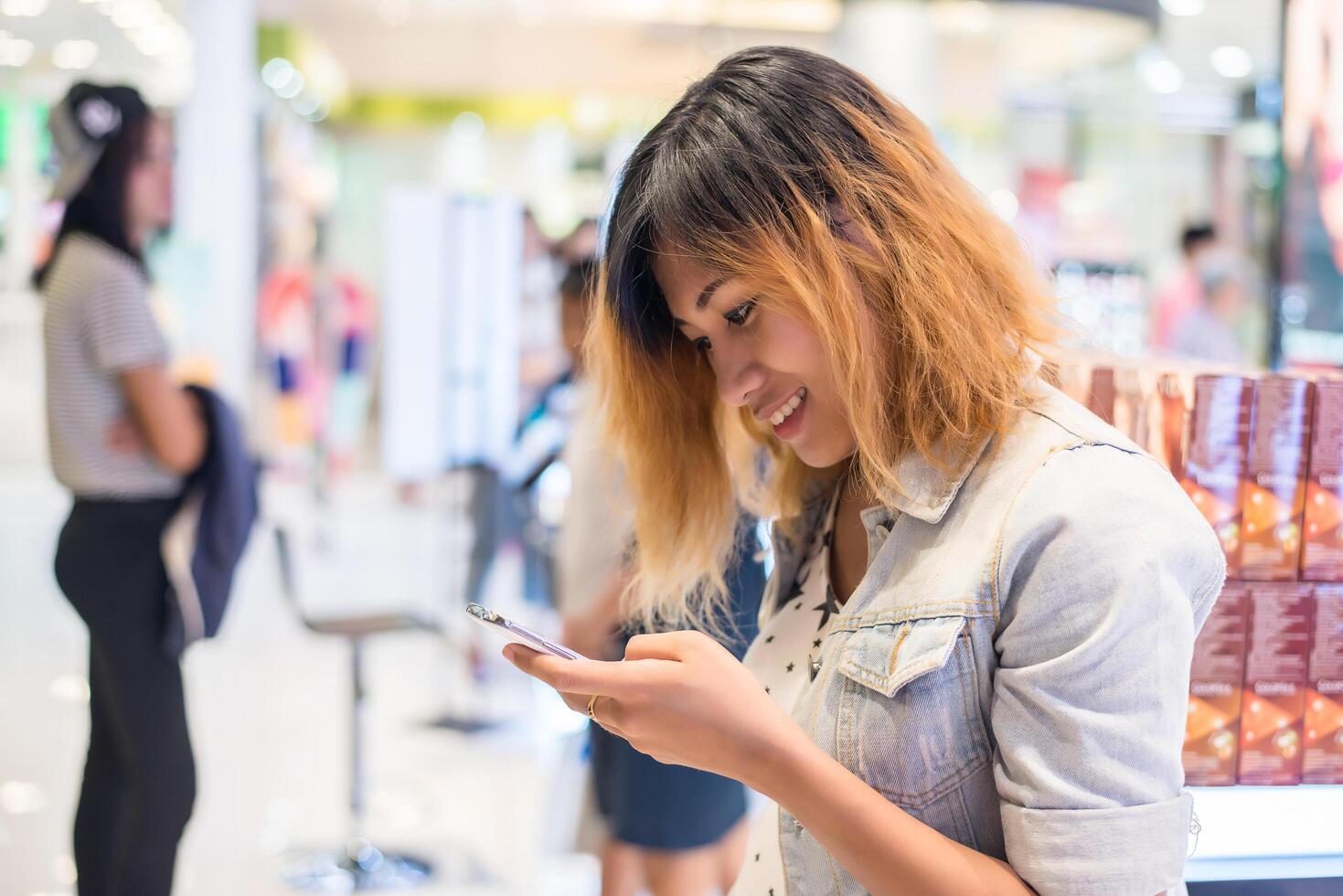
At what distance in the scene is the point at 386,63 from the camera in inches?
496

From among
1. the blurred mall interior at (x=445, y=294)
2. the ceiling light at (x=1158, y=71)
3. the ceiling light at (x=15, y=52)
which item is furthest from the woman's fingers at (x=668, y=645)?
the ceiling light at (x=1158, y=71)

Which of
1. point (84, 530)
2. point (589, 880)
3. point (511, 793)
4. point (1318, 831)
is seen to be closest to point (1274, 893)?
point (1318, 831)

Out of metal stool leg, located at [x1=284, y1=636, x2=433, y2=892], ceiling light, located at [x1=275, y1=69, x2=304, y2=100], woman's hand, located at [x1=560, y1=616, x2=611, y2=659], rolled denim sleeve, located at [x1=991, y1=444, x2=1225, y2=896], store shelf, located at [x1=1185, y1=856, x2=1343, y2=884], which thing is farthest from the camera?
ceiling light, located at [x1=275, y1=69, x2=304, y2=100]

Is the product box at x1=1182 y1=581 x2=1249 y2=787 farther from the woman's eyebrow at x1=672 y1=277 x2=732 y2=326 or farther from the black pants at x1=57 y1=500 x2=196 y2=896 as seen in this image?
the black pants at x1=57 y1=500 x2=196 y2=896

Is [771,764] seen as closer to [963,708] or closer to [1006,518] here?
[963,708]

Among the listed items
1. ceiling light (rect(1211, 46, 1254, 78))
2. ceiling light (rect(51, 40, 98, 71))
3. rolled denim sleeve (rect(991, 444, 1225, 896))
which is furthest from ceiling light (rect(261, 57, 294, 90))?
rolled denim sleeve (rect(991, 444, 1225, 896))

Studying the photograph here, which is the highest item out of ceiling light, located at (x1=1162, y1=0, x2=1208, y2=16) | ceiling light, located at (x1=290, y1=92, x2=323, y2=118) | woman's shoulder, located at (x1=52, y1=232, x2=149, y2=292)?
ceiling light, located at (x1=1162, y1=0, x2=1208, y2=16)

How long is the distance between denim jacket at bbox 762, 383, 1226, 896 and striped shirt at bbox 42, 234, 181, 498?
1.34 m

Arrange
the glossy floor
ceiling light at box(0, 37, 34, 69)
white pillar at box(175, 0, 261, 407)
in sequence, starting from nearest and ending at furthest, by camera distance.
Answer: the glossy floor → ceiling light at box(0, 37, 34, 69) → white pillar at box(175, 0, 261, 407)

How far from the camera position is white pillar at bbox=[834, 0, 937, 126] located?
7836mm

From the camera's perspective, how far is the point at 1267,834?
127 centimetres

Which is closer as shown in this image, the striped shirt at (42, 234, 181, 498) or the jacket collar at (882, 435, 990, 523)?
the jacket collar at (882, 435, 990, 523)

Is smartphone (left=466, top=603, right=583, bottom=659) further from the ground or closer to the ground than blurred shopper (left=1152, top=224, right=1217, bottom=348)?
further from the ground

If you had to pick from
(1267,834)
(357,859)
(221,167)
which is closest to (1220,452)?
(1267,834)
